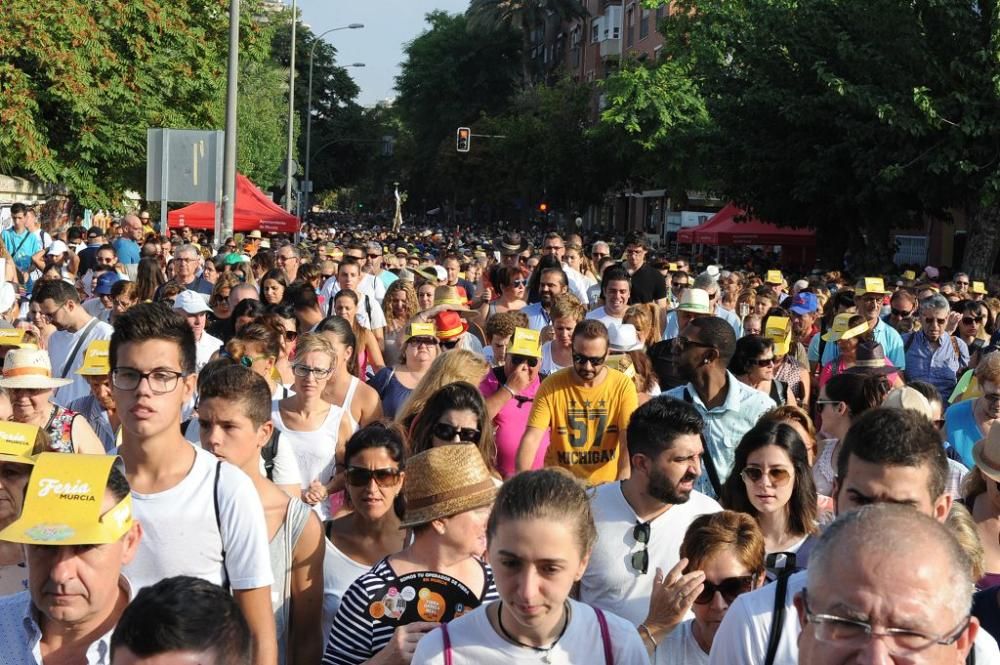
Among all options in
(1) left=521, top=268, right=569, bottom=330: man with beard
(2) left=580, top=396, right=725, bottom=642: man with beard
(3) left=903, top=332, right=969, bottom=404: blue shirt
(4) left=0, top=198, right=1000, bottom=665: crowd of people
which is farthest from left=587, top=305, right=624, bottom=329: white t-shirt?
(2) left=580, top=396, right=725, bottom=642: man with beard

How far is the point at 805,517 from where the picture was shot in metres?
5.16

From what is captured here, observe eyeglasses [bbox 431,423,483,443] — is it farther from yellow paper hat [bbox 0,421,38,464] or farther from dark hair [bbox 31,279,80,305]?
dark hair [bbox 31,279,80,305]

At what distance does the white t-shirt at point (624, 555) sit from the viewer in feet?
15.4

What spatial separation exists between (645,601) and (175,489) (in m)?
1.74

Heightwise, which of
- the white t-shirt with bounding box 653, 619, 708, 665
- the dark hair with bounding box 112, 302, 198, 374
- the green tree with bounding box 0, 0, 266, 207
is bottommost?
the white t-shirt with bounding box 653, 619, 708, 665

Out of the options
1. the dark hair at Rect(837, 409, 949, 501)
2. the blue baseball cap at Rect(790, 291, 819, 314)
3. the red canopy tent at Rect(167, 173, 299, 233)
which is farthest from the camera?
the red canopy tent at Rect(167, 173, 299, 233)

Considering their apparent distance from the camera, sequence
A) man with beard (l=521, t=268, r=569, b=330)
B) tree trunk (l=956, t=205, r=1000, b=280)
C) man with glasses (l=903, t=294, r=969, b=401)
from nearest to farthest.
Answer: man with beard (l=521, t=268, r=569, b=330), man with glasses (l=903, t=294, r=969, b=401), tree trunk (l=956, t=205, r=1000, b=280)

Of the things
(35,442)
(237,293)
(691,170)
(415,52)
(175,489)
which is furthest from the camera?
(415,52)

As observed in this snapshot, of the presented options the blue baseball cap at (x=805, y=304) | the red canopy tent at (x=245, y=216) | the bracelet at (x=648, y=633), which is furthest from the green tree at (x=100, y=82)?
the bracelet at (x=648, y=633)

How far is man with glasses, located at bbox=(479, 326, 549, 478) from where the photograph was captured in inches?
288

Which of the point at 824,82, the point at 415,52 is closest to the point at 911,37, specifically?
the point at 824,82

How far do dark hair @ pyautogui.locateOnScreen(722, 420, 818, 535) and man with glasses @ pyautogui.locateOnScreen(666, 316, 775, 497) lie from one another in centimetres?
118

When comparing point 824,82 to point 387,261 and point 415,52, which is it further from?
point 415,52

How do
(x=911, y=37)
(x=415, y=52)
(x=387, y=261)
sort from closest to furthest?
(x=387, y=261)
(x=911, y=37)
(x=415, y=52)
